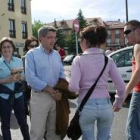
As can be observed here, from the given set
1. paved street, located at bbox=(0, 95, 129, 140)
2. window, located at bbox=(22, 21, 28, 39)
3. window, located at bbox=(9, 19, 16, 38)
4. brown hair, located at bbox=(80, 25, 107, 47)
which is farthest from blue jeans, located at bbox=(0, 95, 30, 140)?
window, located at bbox=(22, 21, 28, 39)

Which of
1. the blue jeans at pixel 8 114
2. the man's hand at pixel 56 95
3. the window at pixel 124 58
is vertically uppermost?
the window at pixel 124 58

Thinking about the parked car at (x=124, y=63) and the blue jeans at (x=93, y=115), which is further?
the parked car at (x=124, y=63)

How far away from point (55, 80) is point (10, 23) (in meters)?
38.6

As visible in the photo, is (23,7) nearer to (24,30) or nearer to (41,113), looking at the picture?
(24,30)

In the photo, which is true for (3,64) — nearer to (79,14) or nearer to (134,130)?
(134,130)

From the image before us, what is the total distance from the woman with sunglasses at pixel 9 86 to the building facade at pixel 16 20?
1340 inches

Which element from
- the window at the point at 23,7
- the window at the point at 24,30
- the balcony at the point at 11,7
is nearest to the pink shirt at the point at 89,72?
the balcony at the point at 11,7

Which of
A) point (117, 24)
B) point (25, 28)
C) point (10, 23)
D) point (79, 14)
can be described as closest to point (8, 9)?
point (10, 23)

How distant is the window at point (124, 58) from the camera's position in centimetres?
988

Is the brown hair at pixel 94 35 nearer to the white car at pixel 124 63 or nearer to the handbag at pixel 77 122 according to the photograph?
the handbag at pixel 77 122

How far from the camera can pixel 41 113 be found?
13.7ft

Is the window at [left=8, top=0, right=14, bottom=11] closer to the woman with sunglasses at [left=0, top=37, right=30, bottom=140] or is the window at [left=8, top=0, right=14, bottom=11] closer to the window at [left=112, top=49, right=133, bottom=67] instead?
the window at [left=112, top=49, right=133, bottom=67]

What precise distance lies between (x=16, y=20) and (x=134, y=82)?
39.7m

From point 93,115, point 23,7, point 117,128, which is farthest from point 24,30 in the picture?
point 93,115
